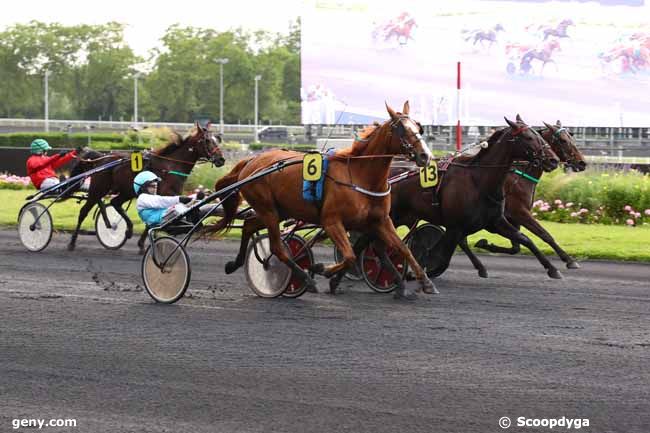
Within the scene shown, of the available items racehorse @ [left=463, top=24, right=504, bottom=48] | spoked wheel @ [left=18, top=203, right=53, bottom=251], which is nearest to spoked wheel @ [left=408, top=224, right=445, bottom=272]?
spoked wheel @ [left=18, top=203, right=53, bottom=251]

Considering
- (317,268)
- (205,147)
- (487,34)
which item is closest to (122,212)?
(205,147)

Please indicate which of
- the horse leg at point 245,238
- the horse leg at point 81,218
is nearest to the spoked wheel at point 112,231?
the horse leg at point 81,218

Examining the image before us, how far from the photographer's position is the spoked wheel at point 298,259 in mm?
9344

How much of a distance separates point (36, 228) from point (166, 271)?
5014 mm

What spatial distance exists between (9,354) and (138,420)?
1903mm

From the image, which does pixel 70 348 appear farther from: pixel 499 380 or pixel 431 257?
pixel 431 257

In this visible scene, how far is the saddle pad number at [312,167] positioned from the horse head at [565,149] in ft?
10.4

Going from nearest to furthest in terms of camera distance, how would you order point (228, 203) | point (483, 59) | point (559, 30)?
point (228, 203), point (559, 30), point (483, 59)

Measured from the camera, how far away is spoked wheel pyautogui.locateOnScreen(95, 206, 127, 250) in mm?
13910

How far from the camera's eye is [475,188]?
32.9 ft

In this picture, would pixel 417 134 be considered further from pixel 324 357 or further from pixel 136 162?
pixel 136 162

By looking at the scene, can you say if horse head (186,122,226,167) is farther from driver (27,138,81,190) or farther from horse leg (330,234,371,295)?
horse leg (330,234,371,295)

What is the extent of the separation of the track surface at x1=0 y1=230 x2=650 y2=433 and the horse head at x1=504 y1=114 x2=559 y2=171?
1162mm

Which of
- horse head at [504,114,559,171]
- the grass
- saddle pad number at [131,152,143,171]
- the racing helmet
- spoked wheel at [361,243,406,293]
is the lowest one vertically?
the grass
